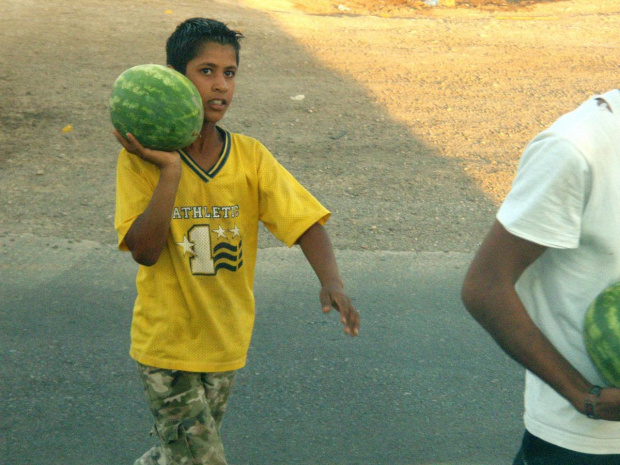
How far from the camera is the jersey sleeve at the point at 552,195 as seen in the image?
1683 mm

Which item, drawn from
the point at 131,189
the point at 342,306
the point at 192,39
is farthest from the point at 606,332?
the point at 192,39

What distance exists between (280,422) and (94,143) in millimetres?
4893

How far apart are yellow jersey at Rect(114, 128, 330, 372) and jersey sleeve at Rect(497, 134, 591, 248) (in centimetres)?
121

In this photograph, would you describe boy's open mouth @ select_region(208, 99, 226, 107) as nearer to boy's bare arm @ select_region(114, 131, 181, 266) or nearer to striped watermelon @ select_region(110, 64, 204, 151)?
striped watermelon @ select_region(110, 64, 204, 151)

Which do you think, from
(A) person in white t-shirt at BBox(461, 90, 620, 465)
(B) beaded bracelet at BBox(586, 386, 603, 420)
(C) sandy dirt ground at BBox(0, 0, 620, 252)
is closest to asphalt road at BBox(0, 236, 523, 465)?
(C) sandy dirt ground at BBox(0, 0, 620, 252)

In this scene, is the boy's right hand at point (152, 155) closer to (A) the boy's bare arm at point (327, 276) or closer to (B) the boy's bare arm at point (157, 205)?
(B) the boy's bare arm at point (157, 205)

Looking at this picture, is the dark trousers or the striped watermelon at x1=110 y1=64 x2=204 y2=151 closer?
the dark trousers

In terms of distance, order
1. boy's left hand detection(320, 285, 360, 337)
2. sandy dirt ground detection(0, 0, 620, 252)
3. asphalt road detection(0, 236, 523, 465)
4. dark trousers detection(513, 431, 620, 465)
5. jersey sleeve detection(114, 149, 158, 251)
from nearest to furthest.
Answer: dark trousers detection(513, 431, 620, 465) → boy's left hand detection(320, 285, 360, 337) → jersey sleeve detection(114, 149, 158, 251) → asphalt road detection(0, 236, 523, 465) → sandy dirt ground detection(0, 0, 620, 252)

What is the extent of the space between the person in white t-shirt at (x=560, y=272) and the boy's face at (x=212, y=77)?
4.29ft

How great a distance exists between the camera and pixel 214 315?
2.77 m

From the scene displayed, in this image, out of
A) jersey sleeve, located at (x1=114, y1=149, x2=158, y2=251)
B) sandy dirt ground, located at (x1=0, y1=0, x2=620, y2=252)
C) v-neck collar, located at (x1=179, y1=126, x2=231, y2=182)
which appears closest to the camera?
jersey sleeve, located at (x1=114, y1=149, x2=158, y2=251)

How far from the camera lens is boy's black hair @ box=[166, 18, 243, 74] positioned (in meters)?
2.80

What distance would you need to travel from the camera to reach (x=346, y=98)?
373 inches

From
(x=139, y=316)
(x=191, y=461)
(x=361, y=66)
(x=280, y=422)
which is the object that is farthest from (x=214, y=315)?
(x=361, y=66)
